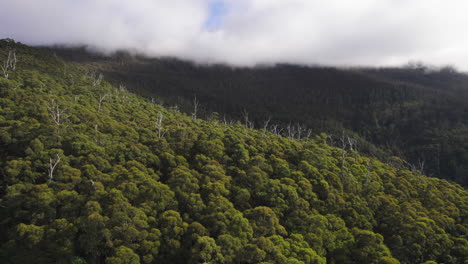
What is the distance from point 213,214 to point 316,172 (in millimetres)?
23634

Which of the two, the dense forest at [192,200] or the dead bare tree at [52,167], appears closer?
the dense forest at [192,200]

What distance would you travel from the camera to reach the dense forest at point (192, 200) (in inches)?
1451

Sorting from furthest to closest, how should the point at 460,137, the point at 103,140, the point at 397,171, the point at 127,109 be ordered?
1. the point at 460,137
2. the point at 127,109
3. the point at 397,171
4. the point at 103,140

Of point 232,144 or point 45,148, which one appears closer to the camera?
point 45,148

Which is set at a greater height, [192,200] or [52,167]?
[52,167]

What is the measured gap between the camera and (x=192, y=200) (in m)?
44.4

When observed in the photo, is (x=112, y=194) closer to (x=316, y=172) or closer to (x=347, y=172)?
→ (x=316, y=172)

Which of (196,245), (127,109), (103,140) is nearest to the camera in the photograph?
(196,245)

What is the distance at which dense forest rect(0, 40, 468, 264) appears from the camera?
1451 inches

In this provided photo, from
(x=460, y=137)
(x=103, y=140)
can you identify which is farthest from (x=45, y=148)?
(x=460, y=137)

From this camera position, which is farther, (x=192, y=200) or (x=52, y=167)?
(x=192, y=200)

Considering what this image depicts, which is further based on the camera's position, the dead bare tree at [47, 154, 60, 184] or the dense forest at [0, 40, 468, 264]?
the dead bare tree at [47, 154, 60, 184]

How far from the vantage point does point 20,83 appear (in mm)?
69000

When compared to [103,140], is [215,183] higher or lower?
lower
